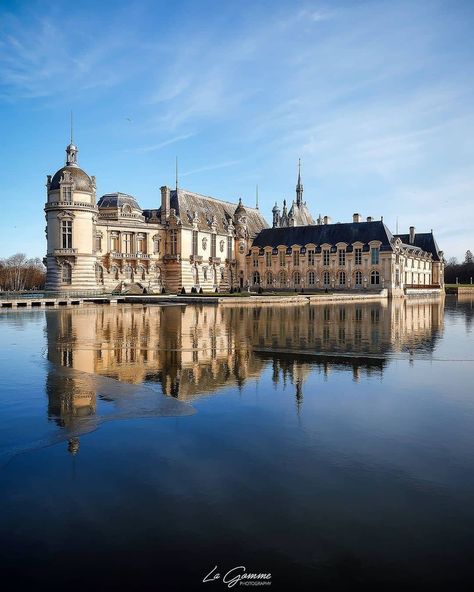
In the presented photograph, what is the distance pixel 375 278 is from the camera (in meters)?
82.2

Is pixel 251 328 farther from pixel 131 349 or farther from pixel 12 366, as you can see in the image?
pixel 12 366

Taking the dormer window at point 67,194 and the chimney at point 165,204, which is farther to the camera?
the chimney at point 165,204

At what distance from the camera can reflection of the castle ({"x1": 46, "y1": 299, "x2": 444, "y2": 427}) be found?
48.3 feet

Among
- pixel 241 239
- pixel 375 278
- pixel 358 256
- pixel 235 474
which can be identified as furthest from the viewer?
pixel 241 239

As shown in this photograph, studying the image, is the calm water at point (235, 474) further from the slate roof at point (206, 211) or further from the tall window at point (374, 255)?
the tall window at point (374, 255)

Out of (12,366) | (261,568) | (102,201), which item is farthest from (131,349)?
(102,201)

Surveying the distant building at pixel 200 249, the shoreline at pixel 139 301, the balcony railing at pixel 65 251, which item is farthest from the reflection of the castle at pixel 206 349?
the distant building at pixel 200 249

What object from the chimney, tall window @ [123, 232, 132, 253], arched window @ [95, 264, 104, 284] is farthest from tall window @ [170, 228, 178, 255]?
arched window @ [95, 264, 104, 284]

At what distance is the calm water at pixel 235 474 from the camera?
231 inches

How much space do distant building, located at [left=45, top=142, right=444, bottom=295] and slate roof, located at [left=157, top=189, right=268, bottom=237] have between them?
210mm

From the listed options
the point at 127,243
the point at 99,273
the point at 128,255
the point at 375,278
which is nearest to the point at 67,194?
the point at 99,273

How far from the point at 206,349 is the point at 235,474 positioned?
507 inches

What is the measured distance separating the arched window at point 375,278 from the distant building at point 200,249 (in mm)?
150

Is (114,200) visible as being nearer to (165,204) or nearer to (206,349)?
(165,204)
